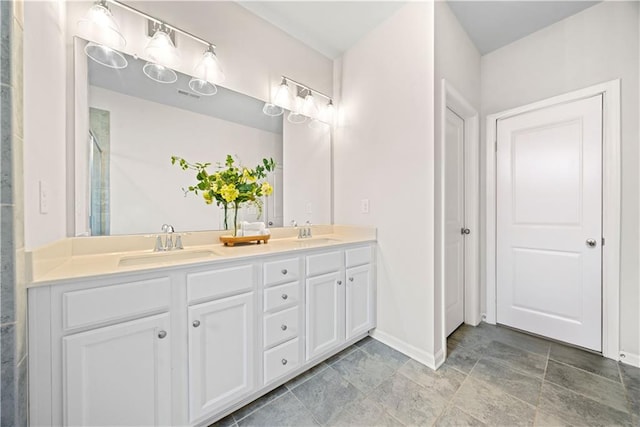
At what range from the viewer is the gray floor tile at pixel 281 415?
1217mm

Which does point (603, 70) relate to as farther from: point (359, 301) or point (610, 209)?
point (359, 301)

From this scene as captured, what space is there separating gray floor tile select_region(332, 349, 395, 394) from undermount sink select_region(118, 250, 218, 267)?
1173 mm

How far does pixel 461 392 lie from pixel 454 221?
1285 mm

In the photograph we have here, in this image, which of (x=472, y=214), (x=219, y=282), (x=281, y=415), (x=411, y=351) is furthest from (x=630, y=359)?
(x=219, y=282)

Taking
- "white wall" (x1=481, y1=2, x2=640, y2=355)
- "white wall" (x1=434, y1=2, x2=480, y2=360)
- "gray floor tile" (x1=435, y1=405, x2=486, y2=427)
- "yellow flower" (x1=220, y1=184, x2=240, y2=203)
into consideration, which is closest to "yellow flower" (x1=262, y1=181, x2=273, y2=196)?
"yellow flower" (x1=220, y1=184, x2=240, y2=203)

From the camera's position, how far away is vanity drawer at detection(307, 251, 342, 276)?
1.55 meters

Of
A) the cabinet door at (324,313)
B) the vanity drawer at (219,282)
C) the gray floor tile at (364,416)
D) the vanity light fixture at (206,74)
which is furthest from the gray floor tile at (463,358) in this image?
the vanity light fixture at (206,74)

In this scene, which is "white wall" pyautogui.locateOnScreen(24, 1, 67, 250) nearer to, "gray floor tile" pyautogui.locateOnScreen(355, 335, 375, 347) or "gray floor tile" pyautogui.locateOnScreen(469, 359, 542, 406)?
"gray floor tile" pyautogui.locateOnScreen(355, 335, 375, 347)

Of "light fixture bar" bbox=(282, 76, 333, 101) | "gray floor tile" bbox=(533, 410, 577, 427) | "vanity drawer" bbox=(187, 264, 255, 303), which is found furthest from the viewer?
"light fixture bar" bbox=(282, 76, 333, 101)

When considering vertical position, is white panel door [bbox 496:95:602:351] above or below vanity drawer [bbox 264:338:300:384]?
above

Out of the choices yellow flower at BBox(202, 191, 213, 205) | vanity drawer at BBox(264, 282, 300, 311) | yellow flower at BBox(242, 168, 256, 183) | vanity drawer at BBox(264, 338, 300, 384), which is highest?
yellow flower at BBox(242, 168, 256, 183)

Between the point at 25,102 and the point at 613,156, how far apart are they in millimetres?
3245

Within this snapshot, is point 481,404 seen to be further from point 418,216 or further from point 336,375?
point 418,216

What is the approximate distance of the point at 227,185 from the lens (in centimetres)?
162
